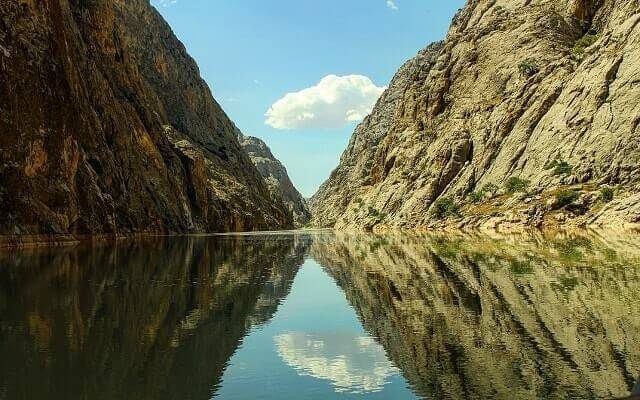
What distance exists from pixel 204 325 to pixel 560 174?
3054 inches

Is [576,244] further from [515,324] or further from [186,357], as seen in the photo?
[186,357]

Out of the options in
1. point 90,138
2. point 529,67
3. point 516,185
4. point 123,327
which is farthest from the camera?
point 529,67

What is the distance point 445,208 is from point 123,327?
323ft

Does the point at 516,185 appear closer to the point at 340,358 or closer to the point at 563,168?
the point at 563,168

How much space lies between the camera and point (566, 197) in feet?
251

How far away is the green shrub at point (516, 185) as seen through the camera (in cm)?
9108

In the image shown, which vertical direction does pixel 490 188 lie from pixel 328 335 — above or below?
above

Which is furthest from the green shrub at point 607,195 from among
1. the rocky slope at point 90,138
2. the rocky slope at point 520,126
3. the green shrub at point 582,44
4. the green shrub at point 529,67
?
the rocky slope at point 90,138

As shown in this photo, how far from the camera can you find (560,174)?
278ft

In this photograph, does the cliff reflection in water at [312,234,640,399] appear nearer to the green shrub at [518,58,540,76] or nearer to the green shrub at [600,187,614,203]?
the green shrub at [600,187,614,203]

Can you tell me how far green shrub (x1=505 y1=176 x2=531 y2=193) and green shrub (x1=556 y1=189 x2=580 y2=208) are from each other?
1192 centimetres

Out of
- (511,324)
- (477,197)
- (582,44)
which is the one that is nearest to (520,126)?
(477,197)

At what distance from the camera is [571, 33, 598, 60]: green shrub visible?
12024 centimetres

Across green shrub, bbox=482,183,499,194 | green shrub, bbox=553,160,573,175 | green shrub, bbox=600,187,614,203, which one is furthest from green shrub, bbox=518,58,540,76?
green shrub, bbox=600,187,614,203
